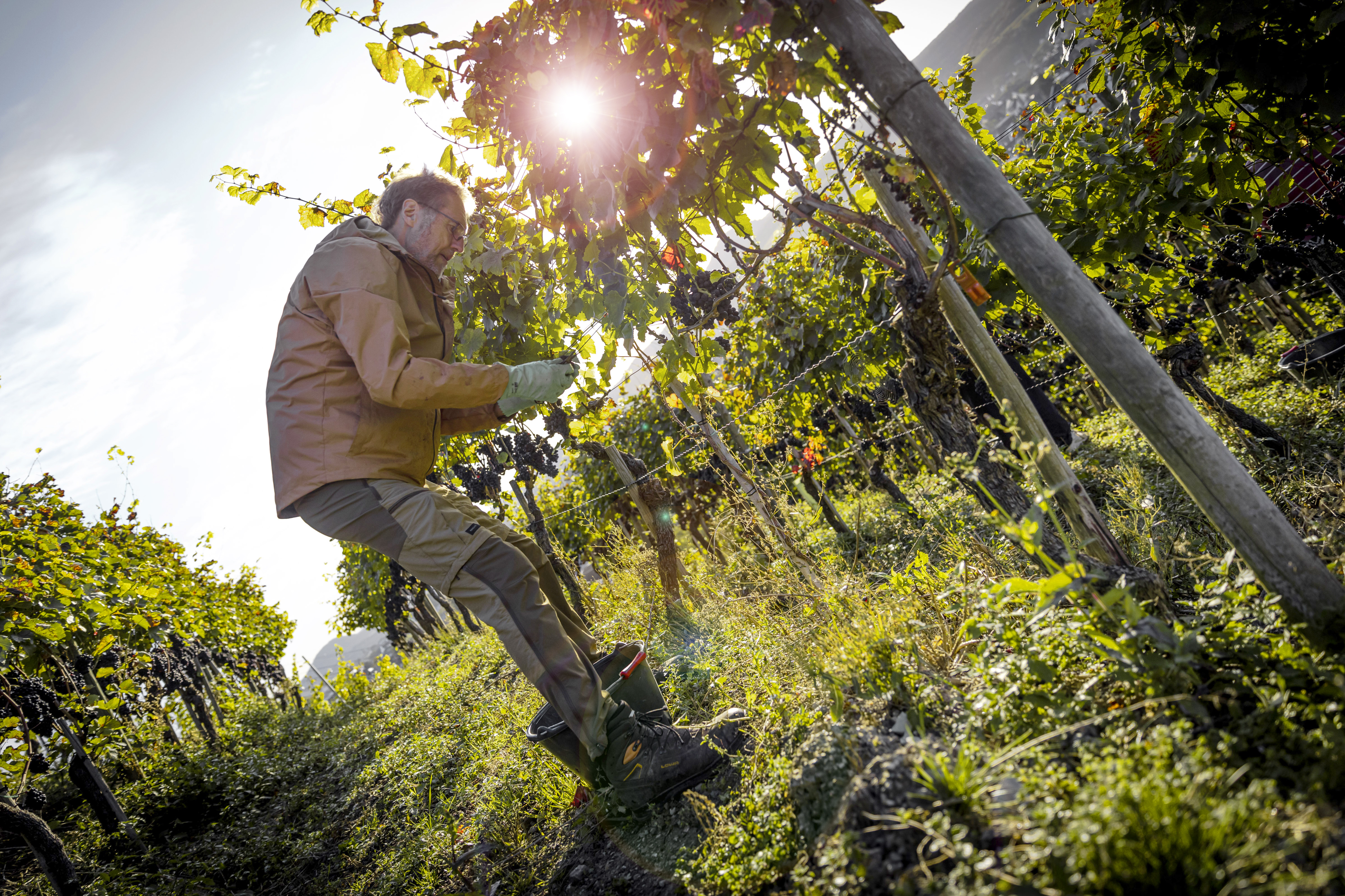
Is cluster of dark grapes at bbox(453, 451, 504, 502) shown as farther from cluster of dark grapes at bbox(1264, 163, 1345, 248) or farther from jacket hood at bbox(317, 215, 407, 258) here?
cluster of dark grapes at bbox(1264, 163, 1345, 248)

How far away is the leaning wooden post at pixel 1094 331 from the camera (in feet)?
4.09

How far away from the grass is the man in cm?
30

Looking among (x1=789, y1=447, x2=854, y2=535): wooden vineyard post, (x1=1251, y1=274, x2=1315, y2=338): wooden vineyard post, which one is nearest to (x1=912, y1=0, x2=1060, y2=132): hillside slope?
(x1=1251, y1=274, x2=1315, y2=338): wooden vineyard post

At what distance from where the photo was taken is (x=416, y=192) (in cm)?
238

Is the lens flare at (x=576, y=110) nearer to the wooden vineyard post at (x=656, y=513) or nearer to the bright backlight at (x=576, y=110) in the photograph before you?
the bright backlight at (x=576, y=110)

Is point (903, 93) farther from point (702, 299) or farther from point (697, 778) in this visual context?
point (702, 299)

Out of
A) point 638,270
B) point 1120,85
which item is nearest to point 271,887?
point 638,270

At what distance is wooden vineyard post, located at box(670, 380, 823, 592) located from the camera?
127 inches

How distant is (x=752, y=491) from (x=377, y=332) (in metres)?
2.23

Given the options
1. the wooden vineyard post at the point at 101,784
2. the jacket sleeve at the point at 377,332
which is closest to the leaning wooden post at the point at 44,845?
the wooden vineyard post at the point at 101,784

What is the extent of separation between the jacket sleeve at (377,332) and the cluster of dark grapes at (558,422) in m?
2.28

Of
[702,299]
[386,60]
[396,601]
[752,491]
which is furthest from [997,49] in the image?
[386,60]

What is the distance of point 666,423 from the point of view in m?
9.09

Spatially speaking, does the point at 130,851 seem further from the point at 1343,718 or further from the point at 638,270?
the point at 1343,718
